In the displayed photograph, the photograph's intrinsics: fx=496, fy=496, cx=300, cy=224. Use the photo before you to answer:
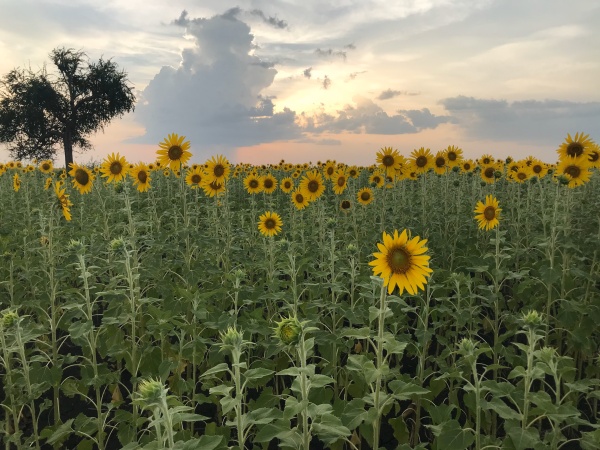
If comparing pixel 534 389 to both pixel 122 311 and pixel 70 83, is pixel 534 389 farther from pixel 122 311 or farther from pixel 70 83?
pixel 70 83

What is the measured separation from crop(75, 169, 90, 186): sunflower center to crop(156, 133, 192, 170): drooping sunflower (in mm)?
1968

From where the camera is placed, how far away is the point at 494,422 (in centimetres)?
428

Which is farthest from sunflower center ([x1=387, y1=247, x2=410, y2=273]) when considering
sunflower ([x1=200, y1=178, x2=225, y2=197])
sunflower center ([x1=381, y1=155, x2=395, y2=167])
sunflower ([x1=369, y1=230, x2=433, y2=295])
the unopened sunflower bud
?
sunflower center ([x1=381, y1=155, x2=395, y2=167])

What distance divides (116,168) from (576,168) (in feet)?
22.7

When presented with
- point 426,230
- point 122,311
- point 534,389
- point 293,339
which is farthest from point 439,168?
point 293,339

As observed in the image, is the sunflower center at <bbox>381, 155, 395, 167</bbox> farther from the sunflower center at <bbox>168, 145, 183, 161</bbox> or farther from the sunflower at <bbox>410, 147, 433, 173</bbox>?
the sunflower center at <bbox>168, 145, 183, 161</bbox>

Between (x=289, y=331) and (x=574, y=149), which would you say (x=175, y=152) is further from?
(x=574, y=149)

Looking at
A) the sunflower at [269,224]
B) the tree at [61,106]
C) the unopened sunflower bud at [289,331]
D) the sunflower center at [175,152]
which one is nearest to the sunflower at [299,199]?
the sunflower at [269,224]

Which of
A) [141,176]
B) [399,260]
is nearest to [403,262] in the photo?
[399,260]

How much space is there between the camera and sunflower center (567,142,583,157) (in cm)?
678

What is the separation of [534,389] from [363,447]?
1.95 metres

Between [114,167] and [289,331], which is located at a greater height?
[114,167]

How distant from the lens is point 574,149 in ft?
22.4

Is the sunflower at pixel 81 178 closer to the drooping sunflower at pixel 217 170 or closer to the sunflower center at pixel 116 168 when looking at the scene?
the sunflower center at pixel 116 168
